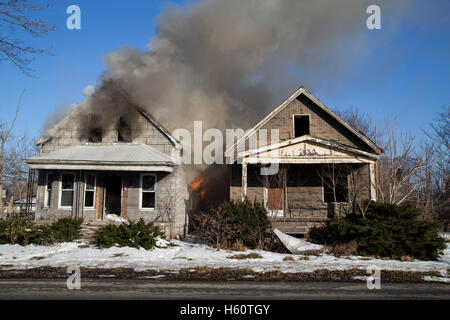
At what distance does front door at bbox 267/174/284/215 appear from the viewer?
52.0ft

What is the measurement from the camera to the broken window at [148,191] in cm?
1614

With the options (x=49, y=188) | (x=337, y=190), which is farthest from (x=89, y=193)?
(x=337, y=190)

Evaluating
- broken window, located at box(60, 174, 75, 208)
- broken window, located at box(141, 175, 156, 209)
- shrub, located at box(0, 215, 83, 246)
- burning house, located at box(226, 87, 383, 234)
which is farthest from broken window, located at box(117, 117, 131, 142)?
burning house, located at box(226, 87, 383, 234)

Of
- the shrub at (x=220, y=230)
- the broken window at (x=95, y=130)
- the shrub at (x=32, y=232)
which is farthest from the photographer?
the broken window at (x=95, y=130)

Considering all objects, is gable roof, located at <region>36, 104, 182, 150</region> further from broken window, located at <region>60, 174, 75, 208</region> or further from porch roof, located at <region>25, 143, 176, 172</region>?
broken window, located at <region>60, 174, 75, 208</region>

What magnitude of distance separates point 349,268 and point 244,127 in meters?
14.6

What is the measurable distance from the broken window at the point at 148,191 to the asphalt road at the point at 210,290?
8.57m

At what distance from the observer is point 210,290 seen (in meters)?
6.67

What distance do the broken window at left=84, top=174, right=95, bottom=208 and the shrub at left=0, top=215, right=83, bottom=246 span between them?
2716 mm

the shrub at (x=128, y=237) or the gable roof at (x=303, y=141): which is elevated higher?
the gable roof at (x=303, y=141)

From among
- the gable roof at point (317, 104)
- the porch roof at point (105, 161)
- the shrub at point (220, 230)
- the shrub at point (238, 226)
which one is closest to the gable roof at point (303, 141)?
the gable roof at point (317, 104)

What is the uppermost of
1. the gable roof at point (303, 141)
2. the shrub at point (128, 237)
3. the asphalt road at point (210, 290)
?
the gable roof at point (303, 141)

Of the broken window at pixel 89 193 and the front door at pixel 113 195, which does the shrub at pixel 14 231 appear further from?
the front door at pixel 113 195

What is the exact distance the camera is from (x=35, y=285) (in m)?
7.15
